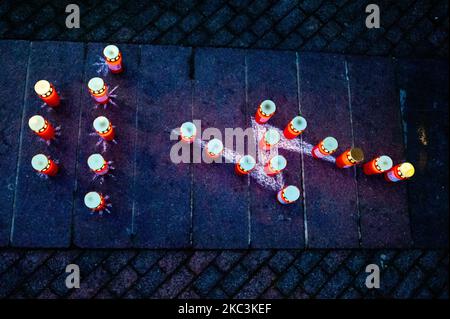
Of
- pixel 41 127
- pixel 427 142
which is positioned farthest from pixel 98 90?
pixel 427 142

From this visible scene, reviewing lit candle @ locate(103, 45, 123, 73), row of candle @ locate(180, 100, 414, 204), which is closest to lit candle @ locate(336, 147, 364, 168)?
row of candle @ locate(180, 100, 414, 204)

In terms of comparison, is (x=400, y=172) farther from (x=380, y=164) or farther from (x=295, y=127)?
(x=295, y=127)

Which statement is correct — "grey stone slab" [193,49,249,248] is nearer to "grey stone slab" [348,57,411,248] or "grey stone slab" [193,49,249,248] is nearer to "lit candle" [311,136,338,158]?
"lit candle" [311,136,338,158]

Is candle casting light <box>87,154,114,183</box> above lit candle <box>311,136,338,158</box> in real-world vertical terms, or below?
below

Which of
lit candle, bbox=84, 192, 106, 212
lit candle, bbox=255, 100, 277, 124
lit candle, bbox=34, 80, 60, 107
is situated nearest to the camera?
lit candle, bbox=84, 192, 106, 212

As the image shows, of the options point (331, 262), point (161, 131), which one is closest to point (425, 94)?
point (331, 262)

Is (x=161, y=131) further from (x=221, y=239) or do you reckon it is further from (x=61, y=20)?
(x=61, y=20)

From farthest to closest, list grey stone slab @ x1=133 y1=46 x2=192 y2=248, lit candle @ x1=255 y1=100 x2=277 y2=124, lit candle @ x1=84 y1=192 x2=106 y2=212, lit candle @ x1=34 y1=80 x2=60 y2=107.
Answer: grey stone slab @ x1=133 y1=46 x2=192 y2=248 → lit candle @ x1=255 y1=100 x2=277 y2=124 → lit candle @ x1=34 y1=80 x2=60 y2=107 → lit candle @ x1=84 y1=192 x2=106 y2=212
